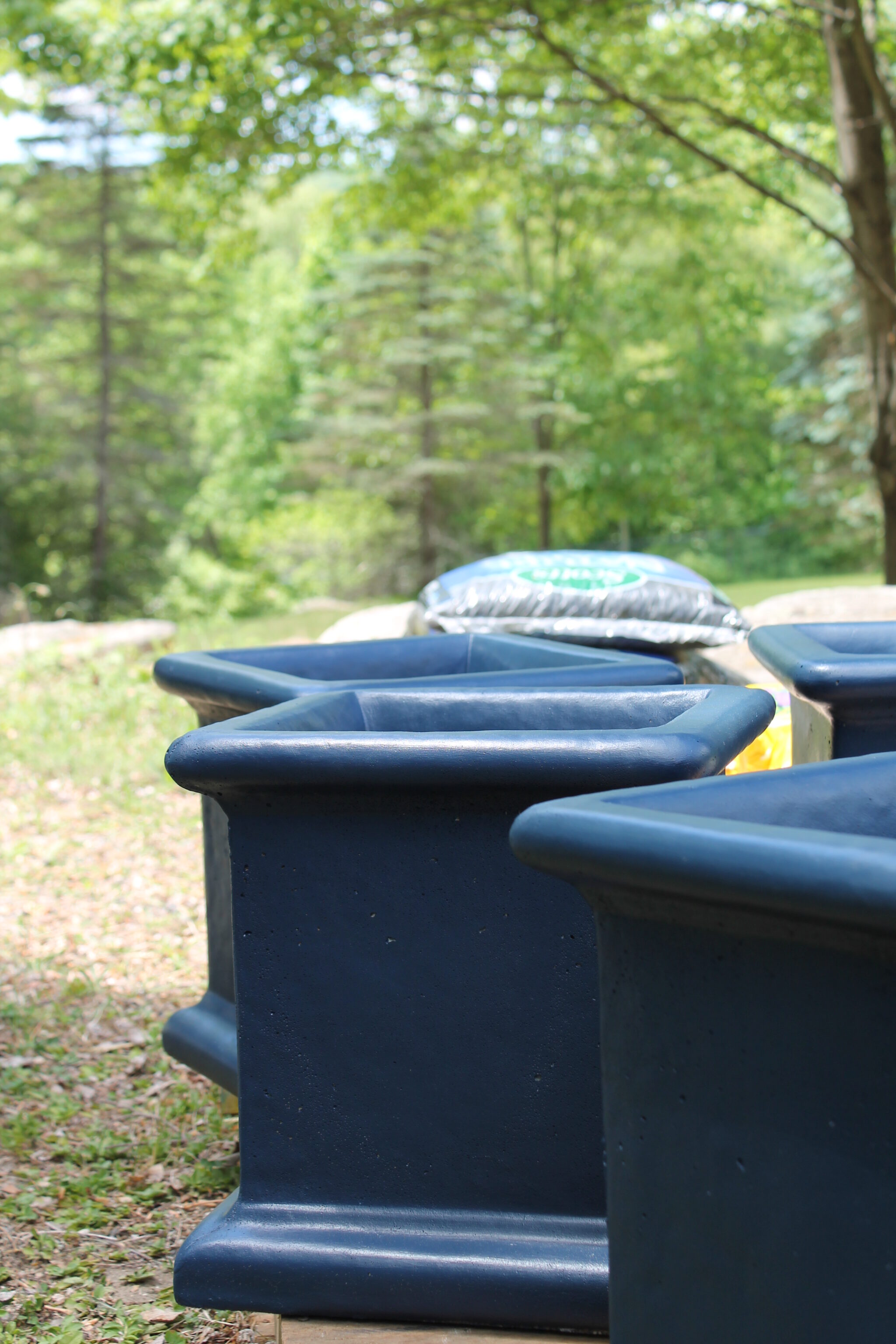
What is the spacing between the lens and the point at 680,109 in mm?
11602

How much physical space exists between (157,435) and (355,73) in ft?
57.2

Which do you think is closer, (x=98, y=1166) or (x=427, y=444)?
(x=98, y=1166)

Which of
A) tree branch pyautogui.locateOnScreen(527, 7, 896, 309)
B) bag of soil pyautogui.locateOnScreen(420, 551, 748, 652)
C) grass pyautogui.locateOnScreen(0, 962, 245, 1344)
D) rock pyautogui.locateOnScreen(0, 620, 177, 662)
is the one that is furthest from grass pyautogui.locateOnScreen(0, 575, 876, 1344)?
tree branch pyautogui.locateOnScreen(527, 7, 896, 309)

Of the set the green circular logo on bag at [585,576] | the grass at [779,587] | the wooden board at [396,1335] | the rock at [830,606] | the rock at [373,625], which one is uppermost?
the green circular logo on bag at [585,576]

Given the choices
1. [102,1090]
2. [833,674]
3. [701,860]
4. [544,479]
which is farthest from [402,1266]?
[544,479]

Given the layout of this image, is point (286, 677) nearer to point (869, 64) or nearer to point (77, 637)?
point (869, 64)

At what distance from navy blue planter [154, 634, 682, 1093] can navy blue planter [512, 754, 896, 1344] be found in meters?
0.88

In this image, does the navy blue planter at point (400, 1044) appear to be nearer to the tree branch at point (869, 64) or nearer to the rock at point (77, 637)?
the tree branch at point (869, 64)

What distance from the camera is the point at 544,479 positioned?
2436cm

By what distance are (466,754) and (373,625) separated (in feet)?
19.1

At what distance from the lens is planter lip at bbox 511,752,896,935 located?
834 mm

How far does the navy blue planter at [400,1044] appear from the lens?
147 centimetres

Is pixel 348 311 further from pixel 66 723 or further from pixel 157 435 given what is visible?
pixel 66 723

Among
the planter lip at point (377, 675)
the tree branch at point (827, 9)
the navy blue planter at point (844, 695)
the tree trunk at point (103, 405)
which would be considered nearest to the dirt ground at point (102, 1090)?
the planter lip at point (377, 675)
